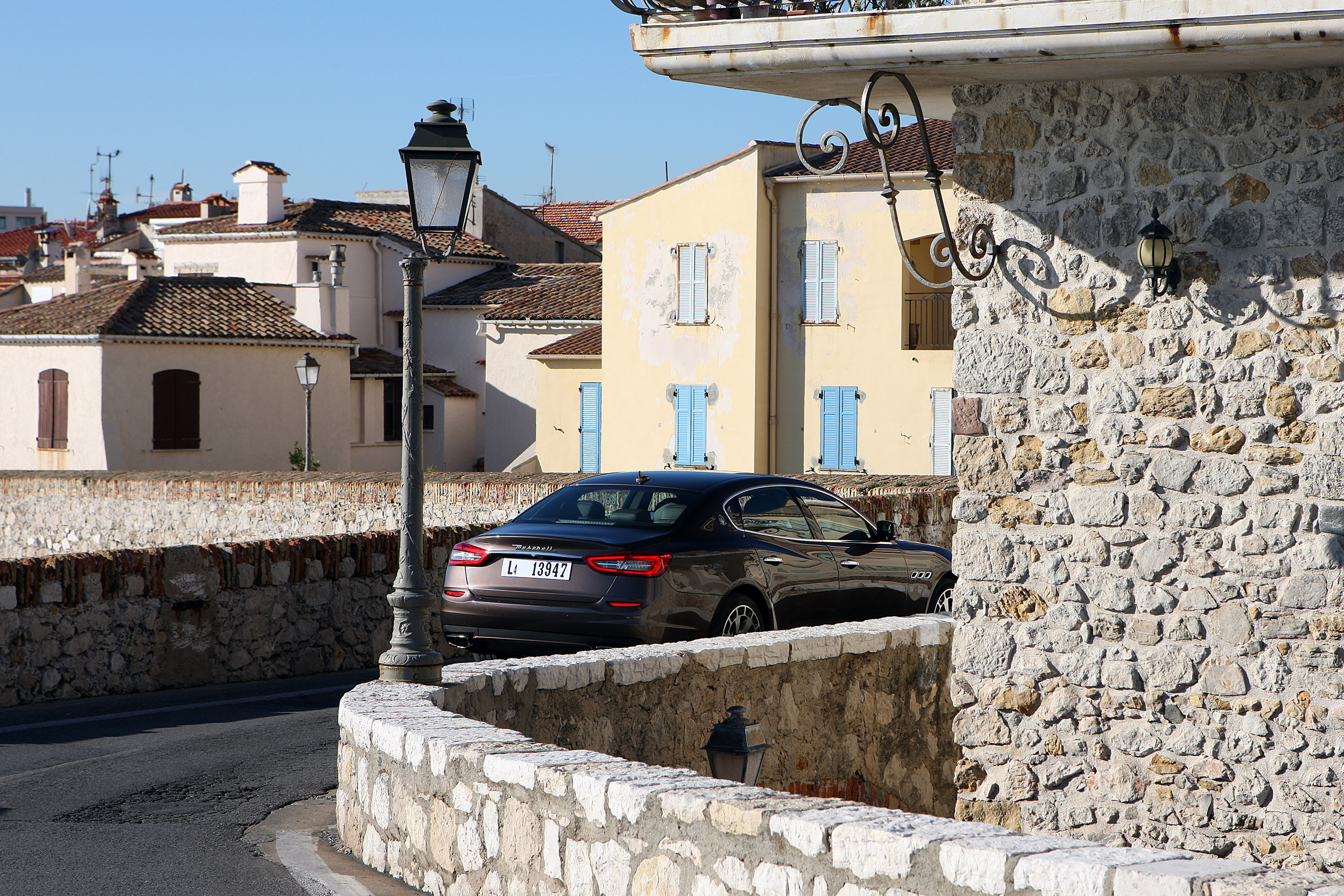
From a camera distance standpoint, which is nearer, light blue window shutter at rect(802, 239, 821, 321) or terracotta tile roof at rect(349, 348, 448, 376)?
light blue window shutter at rect(802, 239, 821, 321)

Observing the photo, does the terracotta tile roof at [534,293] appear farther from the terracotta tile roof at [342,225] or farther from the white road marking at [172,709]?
the white road marking at [172,709]

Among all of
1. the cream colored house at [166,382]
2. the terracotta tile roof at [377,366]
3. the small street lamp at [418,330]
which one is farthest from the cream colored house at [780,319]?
the small street lamp at [418,330]

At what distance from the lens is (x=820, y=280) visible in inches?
1089

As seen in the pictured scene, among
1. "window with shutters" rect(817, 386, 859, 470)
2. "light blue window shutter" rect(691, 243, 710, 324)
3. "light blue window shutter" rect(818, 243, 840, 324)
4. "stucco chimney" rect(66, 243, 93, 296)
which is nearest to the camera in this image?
"light blue window shutter" rect(818, 243, 840, 324)

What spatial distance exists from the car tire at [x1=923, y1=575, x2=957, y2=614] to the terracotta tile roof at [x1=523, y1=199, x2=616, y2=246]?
41.1 meters

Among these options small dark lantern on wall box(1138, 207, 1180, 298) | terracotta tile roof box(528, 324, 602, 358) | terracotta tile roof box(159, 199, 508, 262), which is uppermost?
terracotta tile roof box(159, 199, 508, 262)

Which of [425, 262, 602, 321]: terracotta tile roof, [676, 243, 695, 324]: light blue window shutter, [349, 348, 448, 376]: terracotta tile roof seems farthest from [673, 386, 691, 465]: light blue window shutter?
[349, 348, 448, 376]: terracotta tile roof

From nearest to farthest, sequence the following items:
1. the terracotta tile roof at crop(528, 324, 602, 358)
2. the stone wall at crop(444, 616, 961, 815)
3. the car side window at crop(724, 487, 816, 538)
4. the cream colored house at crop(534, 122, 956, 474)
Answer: the stone wall at crop(444, 616, 961, 815), the car side window at crop(724, 487, 816, 538), the cream colored house at crop(534, 122, 956, 474), the terracotta tile roof at crop(528, 324, 602, 358)

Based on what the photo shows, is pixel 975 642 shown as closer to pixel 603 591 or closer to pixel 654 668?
pixel 654 668

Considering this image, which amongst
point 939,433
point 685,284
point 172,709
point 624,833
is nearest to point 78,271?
point 685,284

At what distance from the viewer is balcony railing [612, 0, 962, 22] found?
6.32 metres

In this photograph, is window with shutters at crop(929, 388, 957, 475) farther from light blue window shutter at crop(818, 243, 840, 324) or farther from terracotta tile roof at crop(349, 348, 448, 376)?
terracotta tile roof at crop(349, 348, 448, 376)

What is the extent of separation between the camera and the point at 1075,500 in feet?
21.8

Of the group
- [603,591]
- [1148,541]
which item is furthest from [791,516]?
[1148,541]
